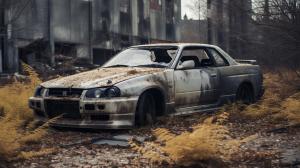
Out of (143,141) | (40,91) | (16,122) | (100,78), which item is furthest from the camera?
(40,91)

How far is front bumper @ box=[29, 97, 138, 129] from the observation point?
7.06 metres

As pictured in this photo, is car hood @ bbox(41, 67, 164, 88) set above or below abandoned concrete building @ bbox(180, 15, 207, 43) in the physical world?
below

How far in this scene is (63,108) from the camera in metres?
7.34

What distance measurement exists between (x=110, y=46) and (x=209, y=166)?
26.0 meters

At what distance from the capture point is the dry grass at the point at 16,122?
5373 mm

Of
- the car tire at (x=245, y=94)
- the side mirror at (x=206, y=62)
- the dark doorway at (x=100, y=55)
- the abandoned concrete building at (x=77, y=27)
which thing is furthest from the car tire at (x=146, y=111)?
the dark doorway at (x=100, y=55)

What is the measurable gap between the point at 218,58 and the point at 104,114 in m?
3.38

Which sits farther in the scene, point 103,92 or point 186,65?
point 186,65

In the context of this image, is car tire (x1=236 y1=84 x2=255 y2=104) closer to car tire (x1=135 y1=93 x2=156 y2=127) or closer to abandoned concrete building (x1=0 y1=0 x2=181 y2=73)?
car tire (x1=135 y1=93 x2=156 y2=127)

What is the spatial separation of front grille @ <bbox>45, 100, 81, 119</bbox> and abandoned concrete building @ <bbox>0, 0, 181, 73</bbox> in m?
12.4

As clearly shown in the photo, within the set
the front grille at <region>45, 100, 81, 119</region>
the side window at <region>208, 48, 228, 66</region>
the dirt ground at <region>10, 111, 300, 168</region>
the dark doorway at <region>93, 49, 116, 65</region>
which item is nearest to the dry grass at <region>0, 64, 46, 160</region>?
the dirt ground at <region>10, 111, 300, 168</region>

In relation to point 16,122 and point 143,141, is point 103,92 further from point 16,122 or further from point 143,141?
point 16,122

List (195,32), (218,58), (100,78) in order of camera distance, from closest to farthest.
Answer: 1. (100,78)
2. (218,58)
3. (195,32)

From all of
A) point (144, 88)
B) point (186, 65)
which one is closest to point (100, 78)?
point (144, 88)
